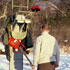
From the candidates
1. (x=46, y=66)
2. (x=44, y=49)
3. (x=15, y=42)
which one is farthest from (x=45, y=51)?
(x=15, y=42)

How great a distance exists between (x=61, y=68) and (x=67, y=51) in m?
7.08

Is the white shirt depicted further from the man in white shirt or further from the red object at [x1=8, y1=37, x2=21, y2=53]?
the red object at [x1=8, y1=37, x2=21, y2=53]

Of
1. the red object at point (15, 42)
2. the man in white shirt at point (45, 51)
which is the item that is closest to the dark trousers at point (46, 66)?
the man in white shirt at point (45, 51)

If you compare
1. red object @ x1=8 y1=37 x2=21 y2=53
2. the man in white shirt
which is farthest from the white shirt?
red object @ x1=8 y1=37 x2=21 y2=53

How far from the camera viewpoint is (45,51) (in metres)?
4.41

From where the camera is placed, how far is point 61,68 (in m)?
9.48

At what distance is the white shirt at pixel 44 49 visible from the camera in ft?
14.4

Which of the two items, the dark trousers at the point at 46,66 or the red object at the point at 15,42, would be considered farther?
the red object at the point at 15,42

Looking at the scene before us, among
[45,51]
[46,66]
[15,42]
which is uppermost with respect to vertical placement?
[45,51]

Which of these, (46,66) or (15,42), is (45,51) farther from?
(15,42)

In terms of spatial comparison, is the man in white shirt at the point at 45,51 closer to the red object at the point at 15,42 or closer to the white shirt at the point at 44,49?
the white shirt at the point at 44,49

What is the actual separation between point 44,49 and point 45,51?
4 centimetres

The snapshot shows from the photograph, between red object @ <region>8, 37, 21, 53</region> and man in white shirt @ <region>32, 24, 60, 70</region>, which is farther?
red object @ <region>8, 37, 21, 53</region>

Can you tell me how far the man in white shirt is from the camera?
4.40 meters
